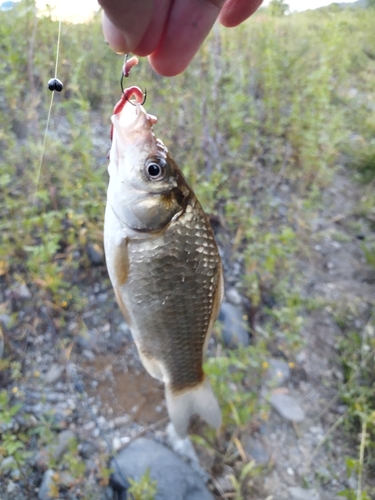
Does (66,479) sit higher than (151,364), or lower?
lower

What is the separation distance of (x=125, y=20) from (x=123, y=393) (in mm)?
2004

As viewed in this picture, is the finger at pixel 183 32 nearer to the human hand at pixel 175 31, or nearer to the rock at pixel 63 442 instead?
the human hand at pixel 175 31

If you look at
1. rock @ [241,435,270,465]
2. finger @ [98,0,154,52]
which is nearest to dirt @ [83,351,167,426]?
rock @ [241,435,270,465]

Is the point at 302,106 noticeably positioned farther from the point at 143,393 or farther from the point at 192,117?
the point at 143,393

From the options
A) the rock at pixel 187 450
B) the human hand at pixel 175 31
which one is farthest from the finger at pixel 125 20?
the rock at pixel 187 450

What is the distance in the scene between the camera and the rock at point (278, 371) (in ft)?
8.56

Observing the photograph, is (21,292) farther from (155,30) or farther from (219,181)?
(155,30)

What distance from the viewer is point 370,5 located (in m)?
7.66

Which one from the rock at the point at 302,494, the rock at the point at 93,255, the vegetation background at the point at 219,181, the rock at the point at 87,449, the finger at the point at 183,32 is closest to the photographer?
the finger at the point at 183,32

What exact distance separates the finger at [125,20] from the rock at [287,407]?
225 cm

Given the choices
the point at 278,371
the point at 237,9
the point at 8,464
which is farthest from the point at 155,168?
the point at 278,371

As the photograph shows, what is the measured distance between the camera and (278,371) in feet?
8.80

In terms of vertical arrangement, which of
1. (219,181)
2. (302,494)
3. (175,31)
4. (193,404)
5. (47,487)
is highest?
(175,31)

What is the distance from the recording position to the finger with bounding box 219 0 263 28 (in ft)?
5.04
